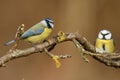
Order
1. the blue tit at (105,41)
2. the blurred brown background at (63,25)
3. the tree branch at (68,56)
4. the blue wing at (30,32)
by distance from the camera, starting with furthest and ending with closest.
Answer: the blurred brown background at (63,25)
the blue tit at (105,41)
the blue wing at (30,32)
the tree branch at (68,56)

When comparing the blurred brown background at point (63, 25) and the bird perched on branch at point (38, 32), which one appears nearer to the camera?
the bird perched on branch at point (38, 32)

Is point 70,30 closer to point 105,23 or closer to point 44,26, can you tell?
point 105,23

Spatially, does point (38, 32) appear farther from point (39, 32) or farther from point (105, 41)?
point (105, 41)

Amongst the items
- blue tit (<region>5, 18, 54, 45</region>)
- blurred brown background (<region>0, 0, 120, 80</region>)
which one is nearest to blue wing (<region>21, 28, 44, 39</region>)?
blue tit (<region>5, 18, 54, 45</region>)

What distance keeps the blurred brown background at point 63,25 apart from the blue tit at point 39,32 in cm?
185

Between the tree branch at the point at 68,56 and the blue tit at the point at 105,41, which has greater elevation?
the tree branch at the point at 68,56

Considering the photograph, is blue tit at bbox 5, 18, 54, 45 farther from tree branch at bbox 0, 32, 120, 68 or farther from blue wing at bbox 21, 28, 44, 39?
tree branch at bbox 0, 32, 120, 68

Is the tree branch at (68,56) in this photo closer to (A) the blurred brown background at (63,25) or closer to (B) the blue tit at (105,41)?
(B) the blue tit at (105,41)

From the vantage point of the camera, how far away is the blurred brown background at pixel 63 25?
4078mm

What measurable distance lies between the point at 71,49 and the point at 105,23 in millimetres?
320

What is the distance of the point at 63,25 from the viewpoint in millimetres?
4086

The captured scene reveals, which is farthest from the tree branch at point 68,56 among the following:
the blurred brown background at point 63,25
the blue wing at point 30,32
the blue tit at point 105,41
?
the blurred brown background at point 63,25

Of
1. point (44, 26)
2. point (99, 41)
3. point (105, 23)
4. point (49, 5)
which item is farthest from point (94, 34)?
point (44, 26)

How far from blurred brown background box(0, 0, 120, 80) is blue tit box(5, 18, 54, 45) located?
1854mm
